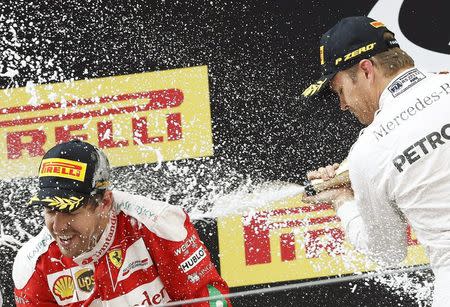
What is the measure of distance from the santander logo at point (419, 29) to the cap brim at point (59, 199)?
118 cm

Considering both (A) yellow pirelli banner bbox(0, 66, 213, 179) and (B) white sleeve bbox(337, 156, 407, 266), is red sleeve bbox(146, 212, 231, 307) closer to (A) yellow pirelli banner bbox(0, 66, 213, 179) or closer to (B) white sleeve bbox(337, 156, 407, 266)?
(B) white sleeve bbox(337, 156, 407, 266)

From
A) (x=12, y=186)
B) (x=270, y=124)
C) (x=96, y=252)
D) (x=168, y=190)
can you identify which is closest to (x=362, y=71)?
(x=96, y=252)

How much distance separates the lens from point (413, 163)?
1581 millimetres

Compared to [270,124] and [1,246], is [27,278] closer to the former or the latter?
[1,246]

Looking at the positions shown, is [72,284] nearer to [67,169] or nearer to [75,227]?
[75,227]

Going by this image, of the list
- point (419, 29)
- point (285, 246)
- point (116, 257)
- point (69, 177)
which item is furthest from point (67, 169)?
point (419, 29)

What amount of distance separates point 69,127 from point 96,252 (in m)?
0.81

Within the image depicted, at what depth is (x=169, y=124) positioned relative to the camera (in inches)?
105

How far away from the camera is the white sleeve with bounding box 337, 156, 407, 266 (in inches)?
64.4

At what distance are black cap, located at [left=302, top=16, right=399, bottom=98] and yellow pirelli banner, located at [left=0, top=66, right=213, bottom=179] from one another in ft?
2.96

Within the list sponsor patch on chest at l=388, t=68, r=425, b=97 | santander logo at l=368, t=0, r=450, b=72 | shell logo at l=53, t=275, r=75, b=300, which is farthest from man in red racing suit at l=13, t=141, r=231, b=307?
santander logo at l=368, t=0, r=450, b=72

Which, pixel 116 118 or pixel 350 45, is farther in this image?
pixel 116 118

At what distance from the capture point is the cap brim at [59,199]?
72.6 inches

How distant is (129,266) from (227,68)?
87 cm
